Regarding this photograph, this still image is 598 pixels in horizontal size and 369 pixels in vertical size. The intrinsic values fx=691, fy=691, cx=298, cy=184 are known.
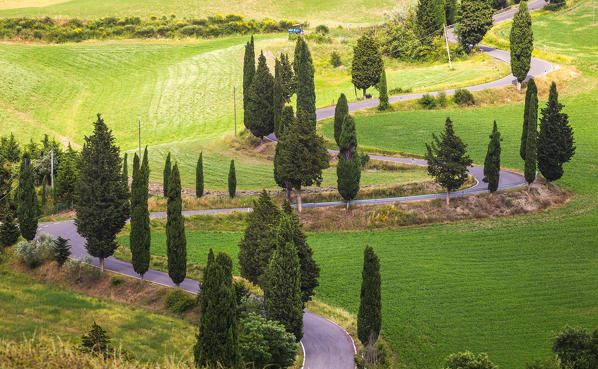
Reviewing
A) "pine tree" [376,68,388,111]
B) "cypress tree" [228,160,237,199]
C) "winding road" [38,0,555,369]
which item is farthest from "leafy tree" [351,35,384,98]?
"cypress tree" [228,160,237,199]

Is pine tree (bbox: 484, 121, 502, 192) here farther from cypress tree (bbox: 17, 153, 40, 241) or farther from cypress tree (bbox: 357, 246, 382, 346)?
cypress tree (bbox: 17, 153, 40, 241)

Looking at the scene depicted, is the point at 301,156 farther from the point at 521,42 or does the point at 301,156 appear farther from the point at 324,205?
the point at 521,42

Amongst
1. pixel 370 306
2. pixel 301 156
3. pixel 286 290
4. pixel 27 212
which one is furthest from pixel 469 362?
pixel 27 212

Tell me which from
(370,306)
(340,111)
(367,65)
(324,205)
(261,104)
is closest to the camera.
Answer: (370,306)

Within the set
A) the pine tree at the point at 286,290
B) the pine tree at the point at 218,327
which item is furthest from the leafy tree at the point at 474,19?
the pine tree at the point at 218,327

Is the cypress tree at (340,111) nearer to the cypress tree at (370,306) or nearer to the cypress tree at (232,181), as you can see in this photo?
the cypress tree at (232,181)

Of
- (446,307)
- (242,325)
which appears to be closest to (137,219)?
(242,325)

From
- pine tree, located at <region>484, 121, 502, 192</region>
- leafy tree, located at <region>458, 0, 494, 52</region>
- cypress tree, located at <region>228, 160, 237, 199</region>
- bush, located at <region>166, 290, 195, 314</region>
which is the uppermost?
leafy tree, located at <region>458, 0, 494, 52</region>
